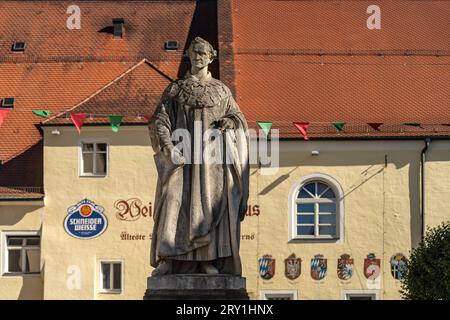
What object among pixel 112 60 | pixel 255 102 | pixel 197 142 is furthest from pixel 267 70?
pixel 197 142

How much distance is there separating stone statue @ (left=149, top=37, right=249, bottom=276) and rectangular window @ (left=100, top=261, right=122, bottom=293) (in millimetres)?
25015

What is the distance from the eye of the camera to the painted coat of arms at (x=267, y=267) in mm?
44750

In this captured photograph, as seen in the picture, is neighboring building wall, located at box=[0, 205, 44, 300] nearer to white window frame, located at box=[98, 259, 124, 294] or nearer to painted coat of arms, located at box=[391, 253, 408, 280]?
white window frame, located at box=[98, 259, 124, 294]

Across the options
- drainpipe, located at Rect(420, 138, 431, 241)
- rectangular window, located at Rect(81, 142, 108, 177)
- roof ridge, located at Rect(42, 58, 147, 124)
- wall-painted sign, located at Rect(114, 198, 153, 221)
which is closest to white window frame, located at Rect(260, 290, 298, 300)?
wall-painted sign, located at Rect(114, 198, 153, 221)

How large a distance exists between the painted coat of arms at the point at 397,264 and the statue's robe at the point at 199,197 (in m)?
25.7

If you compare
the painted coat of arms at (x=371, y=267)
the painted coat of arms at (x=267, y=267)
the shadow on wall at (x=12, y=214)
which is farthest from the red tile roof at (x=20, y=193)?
the painted coat of arms at (x=371, y=267)

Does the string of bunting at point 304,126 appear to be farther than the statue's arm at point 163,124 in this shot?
Yes

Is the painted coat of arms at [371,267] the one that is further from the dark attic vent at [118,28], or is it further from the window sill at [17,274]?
the dark attic vent at [118,28]

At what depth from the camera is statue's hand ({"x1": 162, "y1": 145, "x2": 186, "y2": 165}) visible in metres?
19.3

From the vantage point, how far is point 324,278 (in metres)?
44.8

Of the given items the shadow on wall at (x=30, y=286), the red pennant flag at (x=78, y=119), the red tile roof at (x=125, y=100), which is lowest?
the shadow on wall at (x=30, y=286)

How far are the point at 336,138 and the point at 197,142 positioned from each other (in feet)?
85.5

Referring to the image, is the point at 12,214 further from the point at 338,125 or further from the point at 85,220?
the point at 338,125
